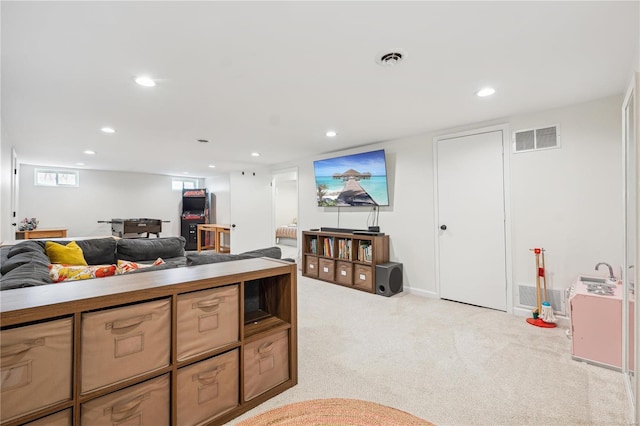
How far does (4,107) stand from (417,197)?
4.58 meters

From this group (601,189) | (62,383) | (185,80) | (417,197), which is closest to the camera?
(62,383)

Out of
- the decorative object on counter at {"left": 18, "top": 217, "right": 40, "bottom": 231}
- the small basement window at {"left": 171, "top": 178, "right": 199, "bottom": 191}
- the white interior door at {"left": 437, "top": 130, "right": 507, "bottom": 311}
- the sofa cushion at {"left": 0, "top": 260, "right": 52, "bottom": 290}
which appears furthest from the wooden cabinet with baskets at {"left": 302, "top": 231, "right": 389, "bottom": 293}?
the decorative object on counter at {"left": 18, "top": 217, "right": 40, "bottom": 231}

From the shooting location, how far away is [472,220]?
349 centimetres

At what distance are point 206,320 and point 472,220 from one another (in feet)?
10.3

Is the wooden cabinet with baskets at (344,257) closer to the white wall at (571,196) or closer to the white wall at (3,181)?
the white wall at (571,196)

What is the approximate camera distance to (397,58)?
196 centimetres

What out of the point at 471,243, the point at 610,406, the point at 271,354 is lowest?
the point at 610,406

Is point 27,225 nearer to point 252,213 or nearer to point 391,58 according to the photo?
point 252,213

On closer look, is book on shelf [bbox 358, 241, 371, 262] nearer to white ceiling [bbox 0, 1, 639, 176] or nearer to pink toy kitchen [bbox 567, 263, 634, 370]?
white ceiling [bbox 0, 1, 639, 176]

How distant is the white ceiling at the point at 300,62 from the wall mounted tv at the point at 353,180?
822mm

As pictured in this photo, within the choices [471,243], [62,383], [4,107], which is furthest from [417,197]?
[4,107]

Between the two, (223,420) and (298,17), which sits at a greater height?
(298,17)

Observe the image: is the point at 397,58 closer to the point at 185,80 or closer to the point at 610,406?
the point at 185,80

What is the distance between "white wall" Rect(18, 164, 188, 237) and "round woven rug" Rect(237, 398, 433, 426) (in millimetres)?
7934
